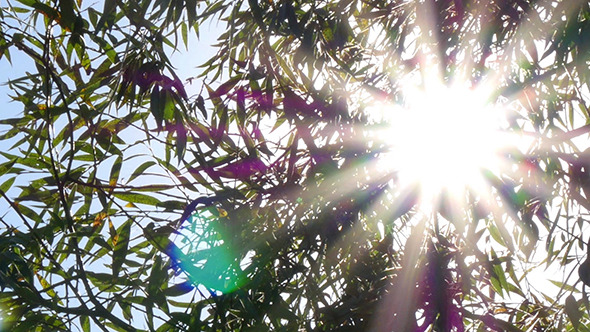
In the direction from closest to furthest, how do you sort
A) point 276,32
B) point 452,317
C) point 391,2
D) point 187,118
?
point 452,317 < point 187,118 < point 276,32 < point 391,2

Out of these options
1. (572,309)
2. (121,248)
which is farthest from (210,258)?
(572,309)

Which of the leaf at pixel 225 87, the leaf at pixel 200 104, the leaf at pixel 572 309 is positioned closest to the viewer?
the leaf at pixel 572 309

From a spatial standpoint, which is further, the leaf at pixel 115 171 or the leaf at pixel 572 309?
the leaf at pixel 115 171

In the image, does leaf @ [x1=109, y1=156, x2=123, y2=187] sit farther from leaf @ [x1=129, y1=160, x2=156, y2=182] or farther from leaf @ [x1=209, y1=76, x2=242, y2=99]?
leaf @ [x1=209, y1=76, x2=242, y2=99]

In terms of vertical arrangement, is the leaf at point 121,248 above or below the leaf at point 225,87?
below

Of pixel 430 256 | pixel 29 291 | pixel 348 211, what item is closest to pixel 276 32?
pixel 348 211

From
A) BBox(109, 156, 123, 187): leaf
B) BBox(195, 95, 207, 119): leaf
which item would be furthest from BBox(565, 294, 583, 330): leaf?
BBox(109, 156, 123, 187): leaf

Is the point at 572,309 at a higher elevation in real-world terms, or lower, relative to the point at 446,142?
lower

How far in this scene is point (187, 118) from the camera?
1.21 metres

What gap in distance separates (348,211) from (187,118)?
322 mm

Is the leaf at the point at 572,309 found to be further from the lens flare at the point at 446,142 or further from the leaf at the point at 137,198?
the leaf at the point at 137,198

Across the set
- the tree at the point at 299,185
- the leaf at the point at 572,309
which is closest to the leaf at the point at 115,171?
the tree at the point at 299,185

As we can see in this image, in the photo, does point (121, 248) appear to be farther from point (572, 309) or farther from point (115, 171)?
point (572, 309)

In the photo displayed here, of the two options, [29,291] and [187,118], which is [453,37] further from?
[29,291]
